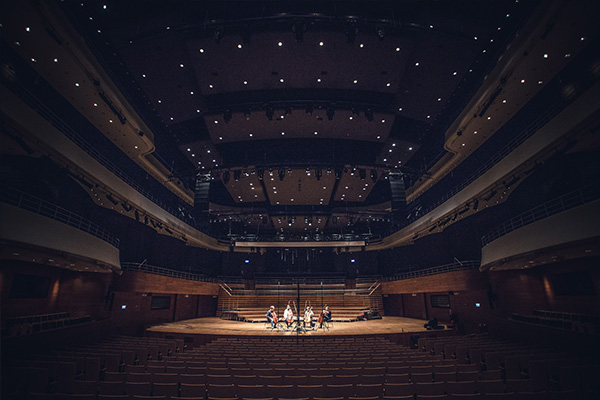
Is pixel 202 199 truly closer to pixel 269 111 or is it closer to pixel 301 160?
Answer: pixel 301 160

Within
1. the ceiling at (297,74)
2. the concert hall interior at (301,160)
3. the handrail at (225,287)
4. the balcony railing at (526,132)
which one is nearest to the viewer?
the concert hall interior at (301,160)

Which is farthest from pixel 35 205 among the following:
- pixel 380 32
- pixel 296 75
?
pixel 380 32

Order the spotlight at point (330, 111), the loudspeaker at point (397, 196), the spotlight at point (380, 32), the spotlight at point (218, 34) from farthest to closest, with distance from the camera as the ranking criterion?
the loudspeaker at point (397, 196) < the spotlight at point (330, 111) < the spotlight at point (218, 34) < the spotlight at point (380, 32)

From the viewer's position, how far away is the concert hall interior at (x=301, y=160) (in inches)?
248

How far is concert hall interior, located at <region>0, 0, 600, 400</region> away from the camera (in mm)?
6297

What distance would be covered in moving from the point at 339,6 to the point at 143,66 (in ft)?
25.1

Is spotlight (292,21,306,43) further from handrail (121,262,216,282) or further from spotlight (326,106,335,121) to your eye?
handrail (121,262,216,282)

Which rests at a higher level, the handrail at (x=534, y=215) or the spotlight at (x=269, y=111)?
the spotlight at (x=269, y=111)

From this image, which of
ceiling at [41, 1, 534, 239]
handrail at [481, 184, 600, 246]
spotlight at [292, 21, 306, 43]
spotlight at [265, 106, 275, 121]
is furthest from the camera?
spotlight at [265, 106, 275, 121]

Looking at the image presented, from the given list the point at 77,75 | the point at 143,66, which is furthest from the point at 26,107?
the point at 143,66

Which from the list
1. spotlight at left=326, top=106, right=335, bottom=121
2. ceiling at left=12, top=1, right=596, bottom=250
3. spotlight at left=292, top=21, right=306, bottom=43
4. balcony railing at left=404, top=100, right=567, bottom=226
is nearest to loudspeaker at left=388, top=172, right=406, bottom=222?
ceiling at left=12, top=1, right=596, bottom=250

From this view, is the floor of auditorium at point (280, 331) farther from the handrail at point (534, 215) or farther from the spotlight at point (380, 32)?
the spotlight at point (380, 32)

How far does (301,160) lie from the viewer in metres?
16.2

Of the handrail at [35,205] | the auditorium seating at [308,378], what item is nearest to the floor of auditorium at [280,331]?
the auditorium seating at [308,378]
